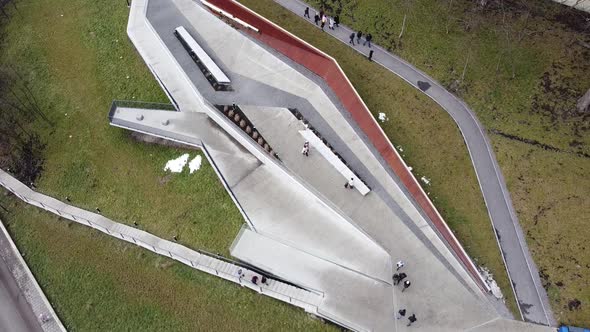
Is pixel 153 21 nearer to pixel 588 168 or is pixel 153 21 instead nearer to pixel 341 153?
pixel 341 153

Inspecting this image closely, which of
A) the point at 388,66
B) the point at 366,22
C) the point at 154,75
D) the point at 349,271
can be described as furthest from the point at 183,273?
the point at 366,22

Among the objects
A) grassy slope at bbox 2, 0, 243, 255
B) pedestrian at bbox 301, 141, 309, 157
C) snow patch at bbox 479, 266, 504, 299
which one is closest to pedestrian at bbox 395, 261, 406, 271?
snow patch at bbox 479, 266, 504, 299

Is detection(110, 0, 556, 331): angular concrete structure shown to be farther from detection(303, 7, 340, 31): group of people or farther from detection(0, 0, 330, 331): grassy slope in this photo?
detection(303, 7, 340, 31): group of people

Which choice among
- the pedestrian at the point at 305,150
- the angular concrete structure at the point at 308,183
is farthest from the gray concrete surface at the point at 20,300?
the pedestrian at the point at 305,150

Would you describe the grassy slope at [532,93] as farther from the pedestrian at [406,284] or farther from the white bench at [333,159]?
the white bench at [333,159]

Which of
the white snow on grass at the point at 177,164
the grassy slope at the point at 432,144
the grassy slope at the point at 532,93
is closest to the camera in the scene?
the grassy slope at the point at 532,93

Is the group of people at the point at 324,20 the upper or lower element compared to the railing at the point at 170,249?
upper

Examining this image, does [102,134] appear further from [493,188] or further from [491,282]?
[491,282]
